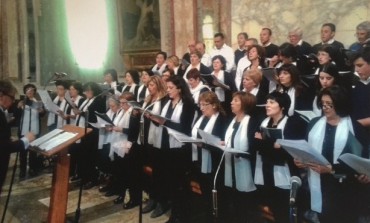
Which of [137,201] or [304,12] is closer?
[137,201]

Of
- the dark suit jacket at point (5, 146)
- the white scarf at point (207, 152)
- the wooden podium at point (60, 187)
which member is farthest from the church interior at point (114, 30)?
the dark suit jacket at point (5, 146)

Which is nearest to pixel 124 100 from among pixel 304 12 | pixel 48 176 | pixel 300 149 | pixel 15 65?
pixel 48 176

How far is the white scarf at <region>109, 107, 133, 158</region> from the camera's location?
5418mm

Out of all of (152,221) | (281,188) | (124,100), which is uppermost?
(124,100)

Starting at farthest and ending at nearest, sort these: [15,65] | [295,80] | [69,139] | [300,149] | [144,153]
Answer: [15,65] → [144,153] → [295,80] → [69,139] → [300,149]

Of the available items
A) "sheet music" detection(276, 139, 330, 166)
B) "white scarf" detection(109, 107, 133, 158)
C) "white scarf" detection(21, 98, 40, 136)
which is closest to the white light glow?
"white scarf" detection(21, 98, 40, 136)

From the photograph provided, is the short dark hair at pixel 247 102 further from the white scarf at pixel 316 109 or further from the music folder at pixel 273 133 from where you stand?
the white scarf at pixel 316 109

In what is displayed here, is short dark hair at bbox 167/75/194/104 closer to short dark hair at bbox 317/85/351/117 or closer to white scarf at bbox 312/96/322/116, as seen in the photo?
white scarf at bbox 312/96/322/116

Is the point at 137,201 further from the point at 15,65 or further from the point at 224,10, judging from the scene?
the point at 15,65

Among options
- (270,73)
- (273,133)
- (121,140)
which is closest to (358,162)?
(273,133)

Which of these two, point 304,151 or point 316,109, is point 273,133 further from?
point 316,109

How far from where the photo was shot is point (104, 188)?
6125mm

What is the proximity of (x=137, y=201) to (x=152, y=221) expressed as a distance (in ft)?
2.02

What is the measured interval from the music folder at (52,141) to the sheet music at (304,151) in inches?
89.9
